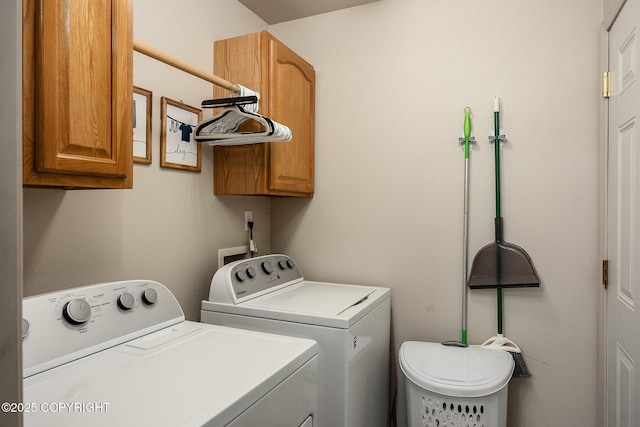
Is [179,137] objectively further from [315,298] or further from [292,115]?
[315,298]

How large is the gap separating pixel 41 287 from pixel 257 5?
1.79 metres

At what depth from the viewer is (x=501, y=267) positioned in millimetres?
1854

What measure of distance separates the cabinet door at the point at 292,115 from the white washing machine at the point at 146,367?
804 millimetres

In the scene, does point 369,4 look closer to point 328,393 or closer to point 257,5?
point 257,5

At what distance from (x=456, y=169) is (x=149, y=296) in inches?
60.1

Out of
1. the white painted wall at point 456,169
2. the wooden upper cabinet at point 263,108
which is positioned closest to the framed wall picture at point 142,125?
the wooden upper cabinet at point 263,108

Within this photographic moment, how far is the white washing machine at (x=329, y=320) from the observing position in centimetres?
145

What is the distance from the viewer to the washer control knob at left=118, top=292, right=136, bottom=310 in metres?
1.27

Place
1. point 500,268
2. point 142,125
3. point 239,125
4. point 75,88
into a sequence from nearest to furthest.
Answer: point 75,88 → point 142,125 → point 239,125 → point 500,268

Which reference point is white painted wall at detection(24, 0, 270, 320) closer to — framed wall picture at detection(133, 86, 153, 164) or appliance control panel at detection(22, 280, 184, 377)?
framed wall picture at detection(133, 86, 153, 164)

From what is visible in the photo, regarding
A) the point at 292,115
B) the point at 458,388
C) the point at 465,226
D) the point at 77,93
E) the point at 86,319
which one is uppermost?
the point at 292,115

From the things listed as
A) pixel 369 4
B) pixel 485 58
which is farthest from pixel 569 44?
pixel 369 4

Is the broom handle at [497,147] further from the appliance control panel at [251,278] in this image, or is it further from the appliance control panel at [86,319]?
the appliance control panel at [86,319]

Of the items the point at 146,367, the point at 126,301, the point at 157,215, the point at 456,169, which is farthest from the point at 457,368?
the point at 157,215
